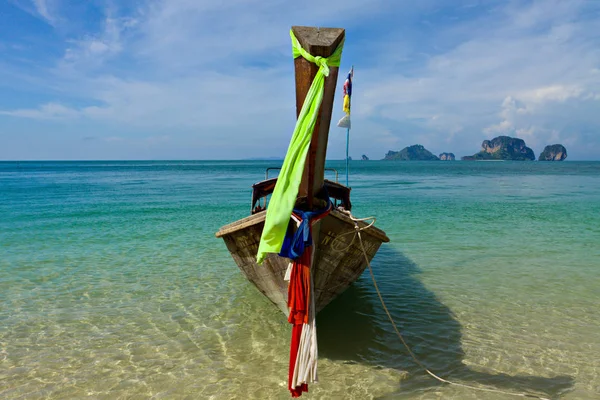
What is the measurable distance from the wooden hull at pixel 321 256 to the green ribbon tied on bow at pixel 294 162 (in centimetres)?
109

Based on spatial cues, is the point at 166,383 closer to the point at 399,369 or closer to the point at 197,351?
the point at 197,351

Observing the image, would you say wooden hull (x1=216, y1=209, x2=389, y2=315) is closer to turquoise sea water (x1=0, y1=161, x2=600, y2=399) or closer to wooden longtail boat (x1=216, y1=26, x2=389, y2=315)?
wooden longtail boat (x1=216, y1=26, x2=389, y2=315)

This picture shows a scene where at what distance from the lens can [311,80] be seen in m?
4.70

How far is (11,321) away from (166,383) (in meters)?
3.70

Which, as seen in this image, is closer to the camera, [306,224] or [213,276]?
[306,224]

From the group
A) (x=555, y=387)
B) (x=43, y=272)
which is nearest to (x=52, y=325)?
(x=43, y=272)

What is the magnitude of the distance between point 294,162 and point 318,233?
4.42 ft

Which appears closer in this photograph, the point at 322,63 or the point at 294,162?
the point at 322,63

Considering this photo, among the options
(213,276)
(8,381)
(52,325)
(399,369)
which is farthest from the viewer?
(213,276)

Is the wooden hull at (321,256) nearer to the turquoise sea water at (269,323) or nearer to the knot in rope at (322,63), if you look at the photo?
the turquoise sea water at (269,323)

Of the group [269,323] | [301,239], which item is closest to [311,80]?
[301,239]

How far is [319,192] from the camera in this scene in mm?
5578

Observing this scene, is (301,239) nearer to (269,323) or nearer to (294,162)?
(294,162)

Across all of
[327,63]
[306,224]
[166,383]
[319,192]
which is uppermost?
[327,63]
